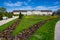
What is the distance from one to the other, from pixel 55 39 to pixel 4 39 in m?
2.68

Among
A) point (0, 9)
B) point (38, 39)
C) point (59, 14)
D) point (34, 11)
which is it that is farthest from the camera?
point (34, 11)

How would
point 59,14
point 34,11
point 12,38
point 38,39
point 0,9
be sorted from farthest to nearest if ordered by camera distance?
point 34,11 → point 0,9 → point 59,14 → point 38,39 → point 12,38

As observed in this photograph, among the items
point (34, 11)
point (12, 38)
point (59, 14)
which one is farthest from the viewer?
point (34, 11)

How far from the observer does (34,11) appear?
82438mm

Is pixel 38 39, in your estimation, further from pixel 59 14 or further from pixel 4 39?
pixel 59 14

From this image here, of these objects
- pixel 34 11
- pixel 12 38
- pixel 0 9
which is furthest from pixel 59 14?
pixel 34 11

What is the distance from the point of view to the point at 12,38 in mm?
6121

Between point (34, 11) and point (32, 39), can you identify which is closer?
point (32, 39)

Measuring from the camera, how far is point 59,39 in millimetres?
7930

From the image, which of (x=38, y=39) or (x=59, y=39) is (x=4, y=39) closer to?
(x=38, y=39)

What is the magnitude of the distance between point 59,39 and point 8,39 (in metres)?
2.60

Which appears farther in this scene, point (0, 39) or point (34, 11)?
point (34, 11)

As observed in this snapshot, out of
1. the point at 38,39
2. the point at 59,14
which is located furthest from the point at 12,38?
the point at 59,14

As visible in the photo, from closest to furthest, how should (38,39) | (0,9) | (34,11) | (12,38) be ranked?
(12,38)
(38,39)
(0,9)
(34,11)
